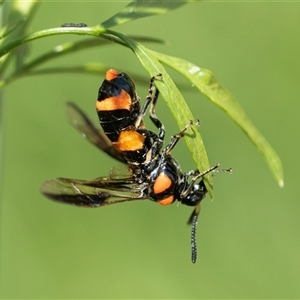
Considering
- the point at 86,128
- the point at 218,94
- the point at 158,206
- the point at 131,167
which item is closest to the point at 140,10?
the point at 218,94

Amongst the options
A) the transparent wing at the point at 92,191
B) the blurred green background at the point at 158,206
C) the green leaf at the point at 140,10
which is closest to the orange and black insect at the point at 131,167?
the transparent wing at the point at 92,191

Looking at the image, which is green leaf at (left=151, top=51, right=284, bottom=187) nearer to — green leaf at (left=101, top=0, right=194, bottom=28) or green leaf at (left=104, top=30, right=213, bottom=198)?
green leaf at (left=104, top=30, right=213, bottom=198)

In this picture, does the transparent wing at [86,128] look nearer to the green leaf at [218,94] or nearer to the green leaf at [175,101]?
the green leaf at [218,94]

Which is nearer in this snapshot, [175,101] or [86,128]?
[175,101]

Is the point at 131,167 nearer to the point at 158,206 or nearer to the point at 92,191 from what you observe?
the point at 92,191

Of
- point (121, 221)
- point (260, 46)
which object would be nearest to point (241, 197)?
point (121, 221)
